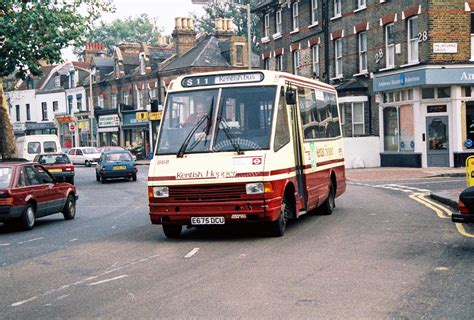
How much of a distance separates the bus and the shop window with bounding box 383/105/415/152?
2068cm

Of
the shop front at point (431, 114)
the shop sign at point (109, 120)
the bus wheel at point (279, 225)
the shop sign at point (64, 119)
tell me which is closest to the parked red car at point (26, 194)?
the bus wheel at point (279, 225)

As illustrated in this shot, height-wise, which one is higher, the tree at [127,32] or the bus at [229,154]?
the tree at [127,32]

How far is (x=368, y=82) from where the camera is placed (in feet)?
119

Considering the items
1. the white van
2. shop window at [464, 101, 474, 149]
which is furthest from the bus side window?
the white van

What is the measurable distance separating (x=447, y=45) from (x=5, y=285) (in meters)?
26.0

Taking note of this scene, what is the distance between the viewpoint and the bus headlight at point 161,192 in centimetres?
1209

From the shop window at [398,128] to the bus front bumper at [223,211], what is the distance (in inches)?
891

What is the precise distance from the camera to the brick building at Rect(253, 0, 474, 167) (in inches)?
1223

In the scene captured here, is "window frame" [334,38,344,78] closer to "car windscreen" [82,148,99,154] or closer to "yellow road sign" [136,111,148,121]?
"yellow road sign" [136,111,148,121]

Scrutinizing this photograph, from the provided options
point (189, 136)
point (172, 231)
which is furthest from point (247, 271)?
point (172, 231)

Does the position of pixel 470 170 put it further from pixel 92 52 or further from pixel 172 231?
pixel 92 52

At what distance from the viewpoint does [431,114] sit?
3241 cm

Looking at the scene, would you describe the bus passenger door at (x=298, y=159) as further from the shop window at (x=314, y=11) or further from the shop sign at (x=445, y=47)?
the shop window at (x=314, y=11)

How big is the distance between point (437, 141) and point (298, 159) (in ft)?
67.6
